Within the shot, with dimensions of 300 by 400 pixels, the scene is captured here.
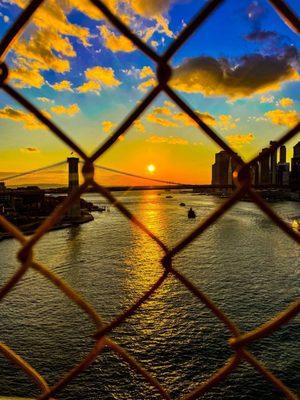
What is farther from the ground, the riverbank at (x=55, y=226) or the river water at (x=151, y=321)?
the riverbank at (x=55, y=226)

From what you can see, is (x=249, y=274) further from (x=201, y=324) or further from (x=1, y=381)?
(x=1, y=381)

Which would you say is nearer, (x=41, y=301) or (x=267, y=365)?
(x=267, y=365)

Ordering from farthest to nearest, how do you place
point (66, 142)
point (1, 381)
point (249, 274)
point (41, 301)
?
point (249, 274)
point (41, 301)
point (1, 381)
point (66, 142)

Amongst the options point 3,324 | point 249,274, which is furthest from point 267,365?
point 3,324

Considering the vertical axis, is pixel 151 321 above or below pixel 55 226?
below

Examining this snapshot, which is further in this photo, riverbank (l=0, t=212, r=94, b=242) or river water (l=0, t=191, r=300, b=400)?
riverbank (l=0, t=212, r=94, b=242)

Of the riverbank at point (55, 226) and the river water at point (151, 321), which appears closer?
the river water at point (151, 321)

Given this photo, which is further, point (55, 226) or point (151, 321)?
point (55, 226)

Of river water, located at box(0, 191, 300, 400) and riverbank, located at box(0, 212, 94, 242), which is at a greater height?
riverbank, located at box(0, 212, 94, 242)
